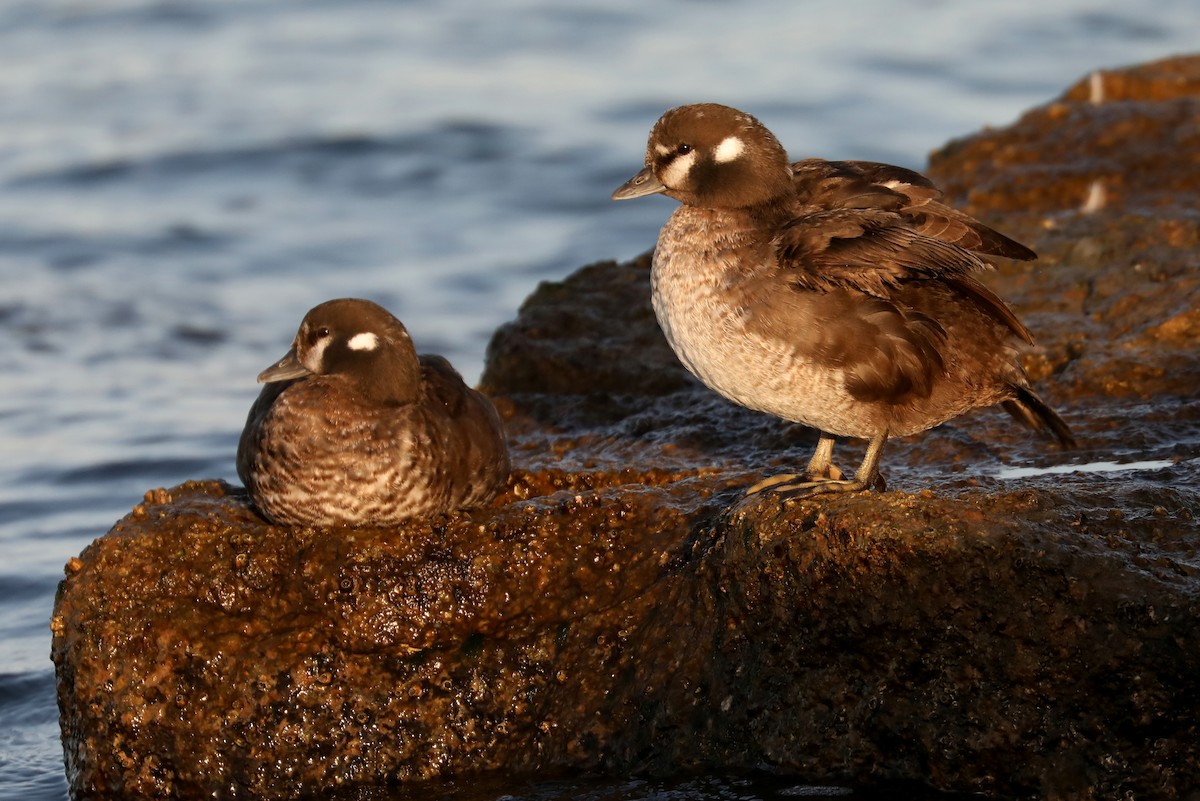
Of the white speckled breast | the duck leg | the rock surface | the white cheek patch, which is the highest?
the white cheek patch

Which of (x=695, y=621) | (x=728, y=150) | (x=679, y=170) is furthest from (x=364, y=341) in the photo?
(x=695, y=621)

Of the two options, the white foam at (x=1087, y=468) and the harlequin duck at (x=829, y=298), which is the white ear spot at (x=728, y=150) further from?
the white foam at (x=1087, y=468)

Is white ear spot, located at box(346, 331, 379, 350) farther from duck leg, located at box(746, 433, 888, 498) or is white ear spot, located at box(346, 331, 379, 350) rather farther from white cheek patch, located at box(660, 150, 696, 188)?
duck leg, located at box(746, 433, 888, 498)

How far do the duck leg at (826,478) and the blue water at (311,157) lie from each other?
2814 millimetres

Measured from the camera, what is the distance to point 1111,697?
4273 mm

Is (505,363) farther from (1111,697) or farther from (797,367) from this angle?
(1111,697)

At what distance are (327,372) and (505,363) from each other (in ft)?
4.59

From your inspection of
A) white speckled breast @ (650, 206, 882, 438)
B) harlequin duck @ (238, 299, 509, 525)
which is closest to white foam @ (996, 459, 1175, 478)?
white speckled breast @ (650, 206, 882, 438)

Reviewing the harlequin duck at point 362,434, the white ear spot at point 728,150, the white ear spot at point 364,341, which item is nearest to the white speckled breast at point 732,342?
the white ear spot at point 728,150

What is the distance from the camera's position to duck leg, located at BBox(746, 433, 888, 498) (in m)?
5.01

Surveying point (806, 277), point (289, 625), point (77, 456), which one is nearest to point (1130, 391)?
point (806, 277)

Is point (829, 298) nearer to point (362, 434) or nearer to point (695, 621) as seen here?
point (695, 621)

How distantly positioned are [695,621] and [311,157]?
33.8 feet

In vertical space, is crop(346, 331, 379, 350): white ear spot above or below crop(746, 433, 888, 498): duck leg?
above
